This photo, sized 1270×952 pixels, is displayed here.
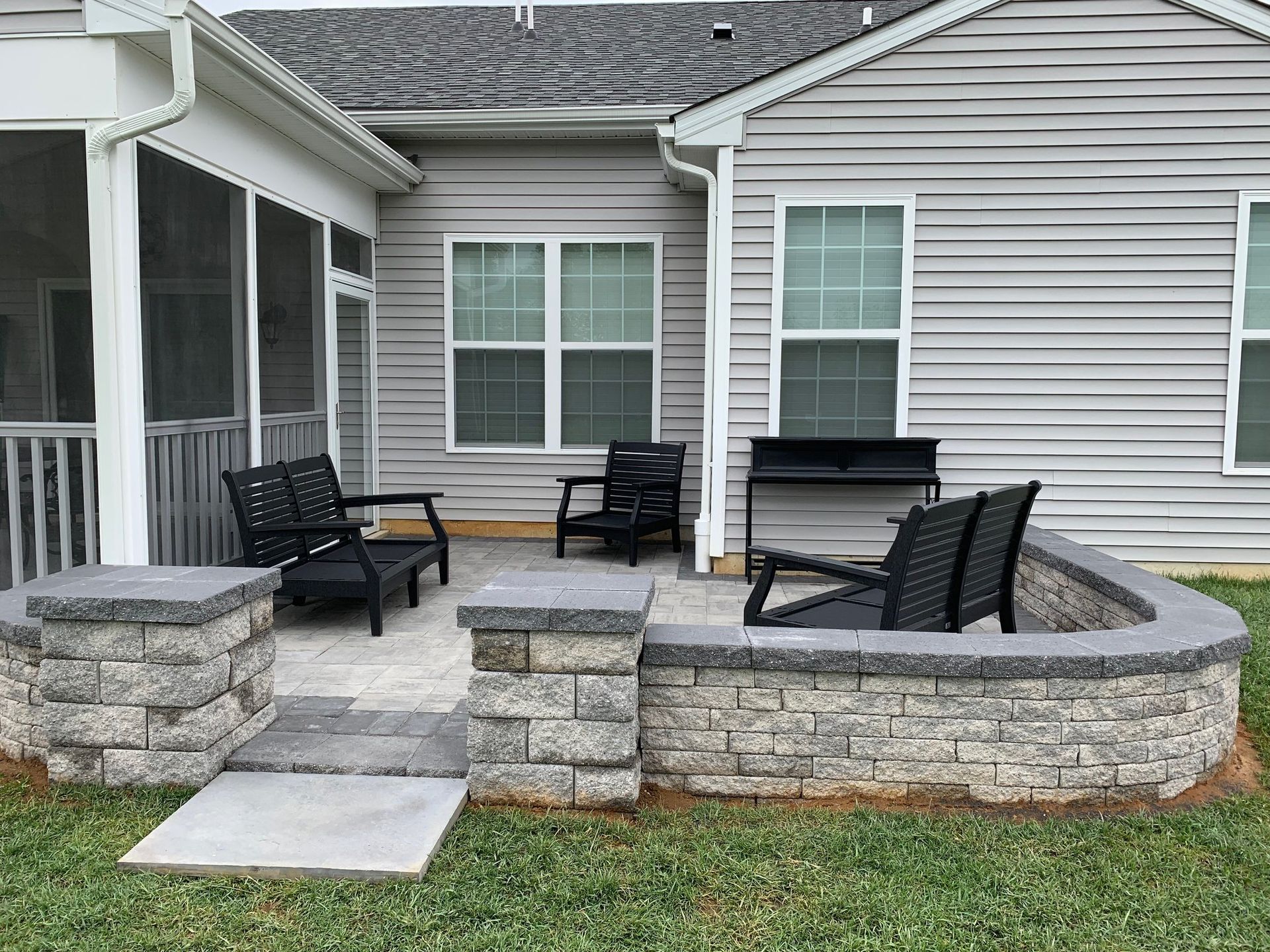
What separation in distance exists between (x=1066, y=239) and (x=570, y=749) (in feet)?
16.2

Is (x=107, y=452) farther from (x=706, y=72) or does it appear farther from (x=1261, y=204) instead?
(x=1261, y=204)

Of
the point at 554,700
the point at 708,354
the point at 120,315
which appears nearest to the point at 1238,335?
the point at 708,354

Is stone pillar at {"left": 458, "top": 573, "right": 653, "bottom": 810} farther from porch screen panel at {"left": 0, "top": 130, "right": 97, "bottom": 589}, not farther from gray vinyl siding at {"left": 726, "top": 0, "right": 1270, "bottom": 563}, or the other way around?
gray vinyl siding at {"left": 726, "top": 0, "right": 1270, "bottom": 563}

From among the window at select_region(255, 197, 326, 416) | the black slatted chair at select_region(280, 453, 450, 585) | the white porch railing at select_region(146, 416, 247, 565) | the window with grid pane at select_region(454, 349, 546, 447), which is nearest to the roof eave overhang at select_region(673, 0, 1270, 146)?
the window with grid pane at select_region(454, 349, 546, 447)

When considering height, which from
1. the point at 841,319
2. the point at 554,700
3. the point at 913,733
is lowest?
the point at 913,733

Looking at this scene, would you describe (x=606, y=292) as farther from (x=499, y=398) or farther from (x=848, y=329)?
(x=848, y=329)

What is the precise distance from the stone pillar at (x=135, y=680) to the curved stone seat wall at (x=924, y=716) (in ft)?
4.42

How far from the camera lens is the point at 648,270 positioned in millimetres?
7348

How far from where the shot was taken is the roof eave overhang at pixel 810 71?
5688 mm

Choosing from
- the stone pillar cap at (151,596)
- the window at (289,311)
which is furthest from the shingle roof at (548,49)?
the stone pillar cap at (151,596)

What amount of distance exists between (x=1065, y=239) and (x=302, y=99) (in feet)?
15.5

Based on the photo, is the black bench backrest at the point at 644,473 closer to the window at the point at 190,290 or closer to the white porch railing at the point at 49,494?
the window at the point at 190,290

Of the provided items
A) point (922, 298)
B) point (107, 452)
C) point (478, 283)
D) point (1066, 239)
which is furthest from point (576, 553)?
point (1066, 239)

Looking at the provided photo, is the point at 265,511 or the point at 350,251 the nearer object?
the point at 265,511
